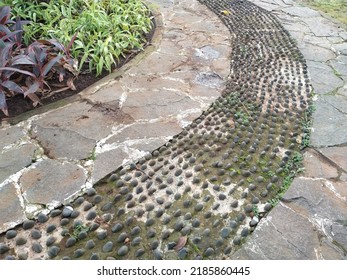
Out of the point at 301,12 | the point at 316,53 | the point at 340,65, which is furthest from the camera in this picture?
the point at 301,12

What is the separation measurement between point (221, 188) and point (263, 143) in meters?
0.56

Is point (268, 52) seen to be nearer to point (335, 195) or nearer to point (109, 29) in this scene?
point (109, 29)

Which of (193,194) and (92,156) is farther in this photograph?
(92,156)

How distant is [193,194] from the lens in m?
2.11

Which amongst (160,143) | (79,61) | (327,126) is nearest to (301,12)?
(327,126)

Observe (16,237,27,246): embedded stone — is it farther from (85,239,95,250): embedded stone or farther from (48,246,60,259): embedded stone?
(85,239,95,250): embedded stone

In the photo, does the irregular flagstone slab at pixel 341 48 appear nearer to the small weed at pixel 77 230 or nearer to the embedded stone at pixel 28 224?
the small weed at pixel 77 230

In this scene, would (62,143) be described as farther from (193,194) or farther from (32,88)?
(193,194)

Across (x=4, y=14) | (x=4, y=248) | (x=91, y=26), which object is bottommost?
(x=4, y=248)

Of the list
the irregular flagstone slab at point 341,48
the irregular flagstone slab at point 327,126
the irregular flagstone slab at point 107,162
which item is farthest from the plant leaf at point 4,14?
the irregular flagstone slab at point 341,48

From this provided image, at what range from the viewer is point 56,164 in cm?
224

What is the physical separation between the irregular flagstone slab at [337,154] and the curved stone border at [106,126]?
963 millimetres

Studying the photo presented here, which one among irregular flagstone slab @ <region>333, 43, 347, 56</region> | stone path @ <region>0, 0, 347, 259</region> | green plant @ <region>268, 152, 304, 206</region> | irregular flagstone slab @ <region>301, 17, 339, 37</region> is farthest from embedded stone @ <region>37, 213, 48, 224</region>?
irregular flagstone slab @ <region>301, 17, 339, 37</region>

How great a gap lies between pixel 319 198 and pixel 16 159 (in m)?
1.87
